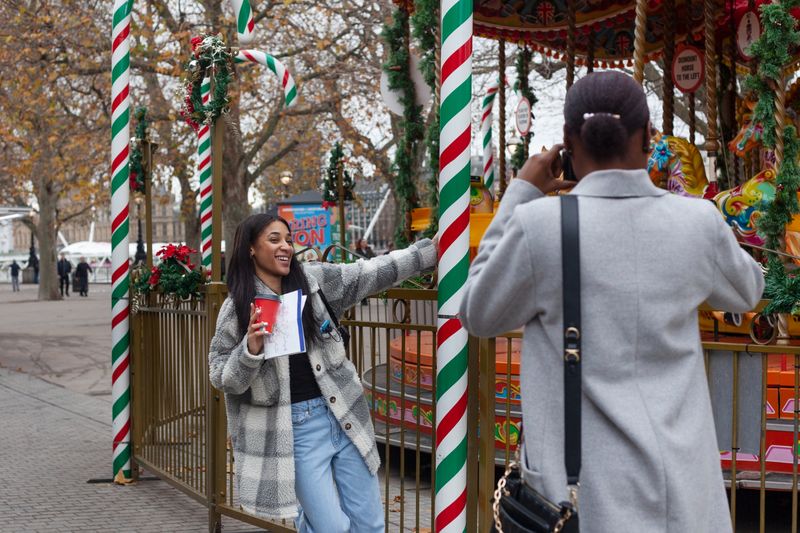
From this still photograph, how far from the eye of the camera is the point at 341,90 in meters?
22.8

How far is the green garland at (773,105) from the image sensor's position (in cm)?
603

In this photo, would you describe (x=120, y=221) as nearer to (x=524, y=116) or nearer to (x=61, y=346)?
(x=524, y=116)

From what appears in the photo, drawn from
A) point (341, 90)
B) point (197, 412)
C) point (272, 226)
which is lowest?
point (197, 412)

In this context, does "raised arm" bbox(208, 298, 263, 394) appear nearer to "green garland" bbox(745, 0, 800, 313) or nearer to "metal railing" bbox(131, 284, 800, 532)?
"metal railing" bbox(131, 284, 800, 532)

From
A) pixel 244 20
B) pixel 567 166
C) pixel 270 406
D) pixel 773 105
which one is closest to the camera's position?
pixel 567 166

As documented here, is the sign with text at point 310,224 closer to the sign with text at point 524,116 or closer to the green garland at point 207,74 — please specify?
the sign with text at point 524,116

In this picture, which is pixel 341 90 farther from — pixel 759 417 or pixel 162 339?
pixel 759 417

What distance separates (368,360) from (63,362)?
12.1 meters

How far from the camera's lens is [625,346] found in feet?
8.09

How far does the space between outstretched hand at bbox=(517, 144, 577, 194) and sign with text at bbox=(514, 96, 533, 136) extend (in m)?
9.73

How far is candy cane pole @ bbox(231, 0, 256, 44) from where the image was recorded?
7.62m

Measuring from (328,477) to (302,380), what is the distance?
16.1 inches

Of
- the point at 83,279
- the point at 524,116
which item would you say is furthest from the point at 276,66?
the point at 83,279

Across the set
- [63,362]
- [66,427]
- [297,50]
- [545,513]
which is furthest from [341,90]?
[545,513]
